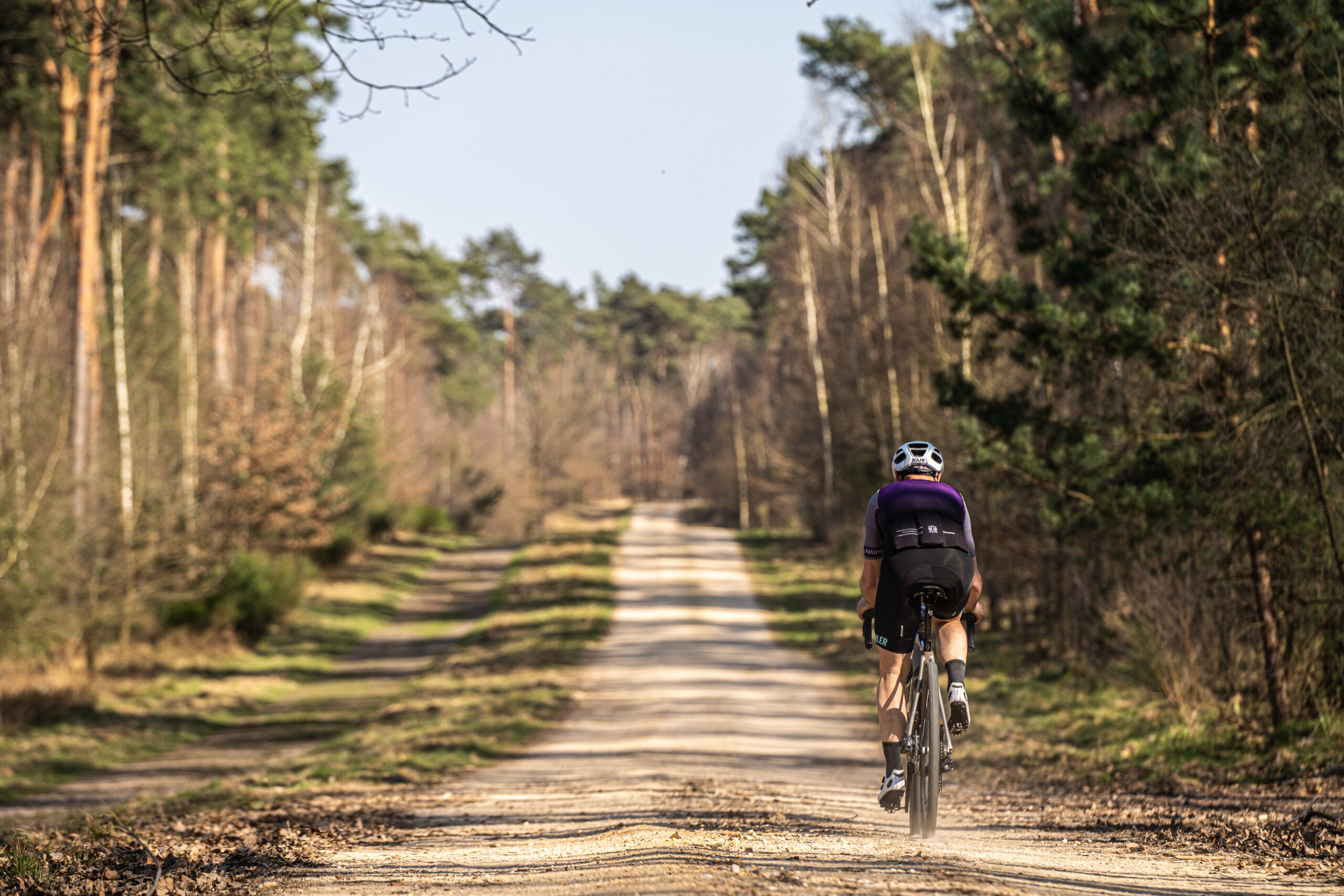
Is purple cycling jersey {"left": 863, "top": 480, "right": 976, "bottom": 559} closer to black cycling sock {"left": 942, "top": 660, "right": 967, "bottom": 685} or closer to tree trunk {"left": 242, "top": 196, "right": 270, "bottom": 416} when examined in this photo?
black cycling sock {"left": 942, "top": 660, "right": 967, "bottom": 685}

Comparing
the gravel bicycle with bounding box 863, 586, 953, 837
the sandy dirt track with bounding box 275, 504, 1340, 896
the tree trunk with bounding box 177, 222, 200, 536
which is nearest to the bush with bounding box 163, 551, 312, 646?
the tree trunk with bounding box 177, 222, 200, 536

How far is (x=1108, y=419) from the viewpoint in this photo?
1270 cm

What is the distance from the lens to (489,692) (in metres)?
18.5

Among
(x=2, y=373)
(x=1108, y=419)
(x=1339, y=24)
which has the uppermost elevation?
(x=1339, y=24)

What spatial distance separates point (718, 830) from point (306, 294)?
2773cm

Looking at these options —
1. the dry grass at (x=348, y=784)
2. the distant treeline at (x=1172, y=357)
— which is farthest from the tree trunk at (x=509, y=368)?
the distant treeline at (x=1172, y=357)

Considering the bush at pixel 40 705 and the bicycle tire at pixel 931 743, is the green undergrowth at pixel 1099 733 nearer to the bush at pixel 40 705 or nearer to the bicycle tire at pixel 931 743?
the bicycle tire at pixel 931 743

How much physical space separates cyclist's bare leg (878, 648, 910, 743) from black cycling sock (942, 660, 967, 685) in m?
0.27

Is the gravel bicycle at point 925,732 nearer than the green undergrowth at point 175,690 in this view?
Yes

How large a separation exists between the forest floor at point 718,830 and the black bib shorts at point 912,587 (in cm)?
119

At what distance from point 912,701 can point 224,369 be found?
33.7 meters

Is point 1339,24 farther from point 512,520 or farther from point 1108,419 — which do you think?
point 512,520

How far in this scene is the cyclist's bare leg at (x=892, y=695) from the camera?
6.63 metres

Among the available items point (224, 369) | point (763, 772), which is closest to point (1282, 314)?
point (763, 772)
